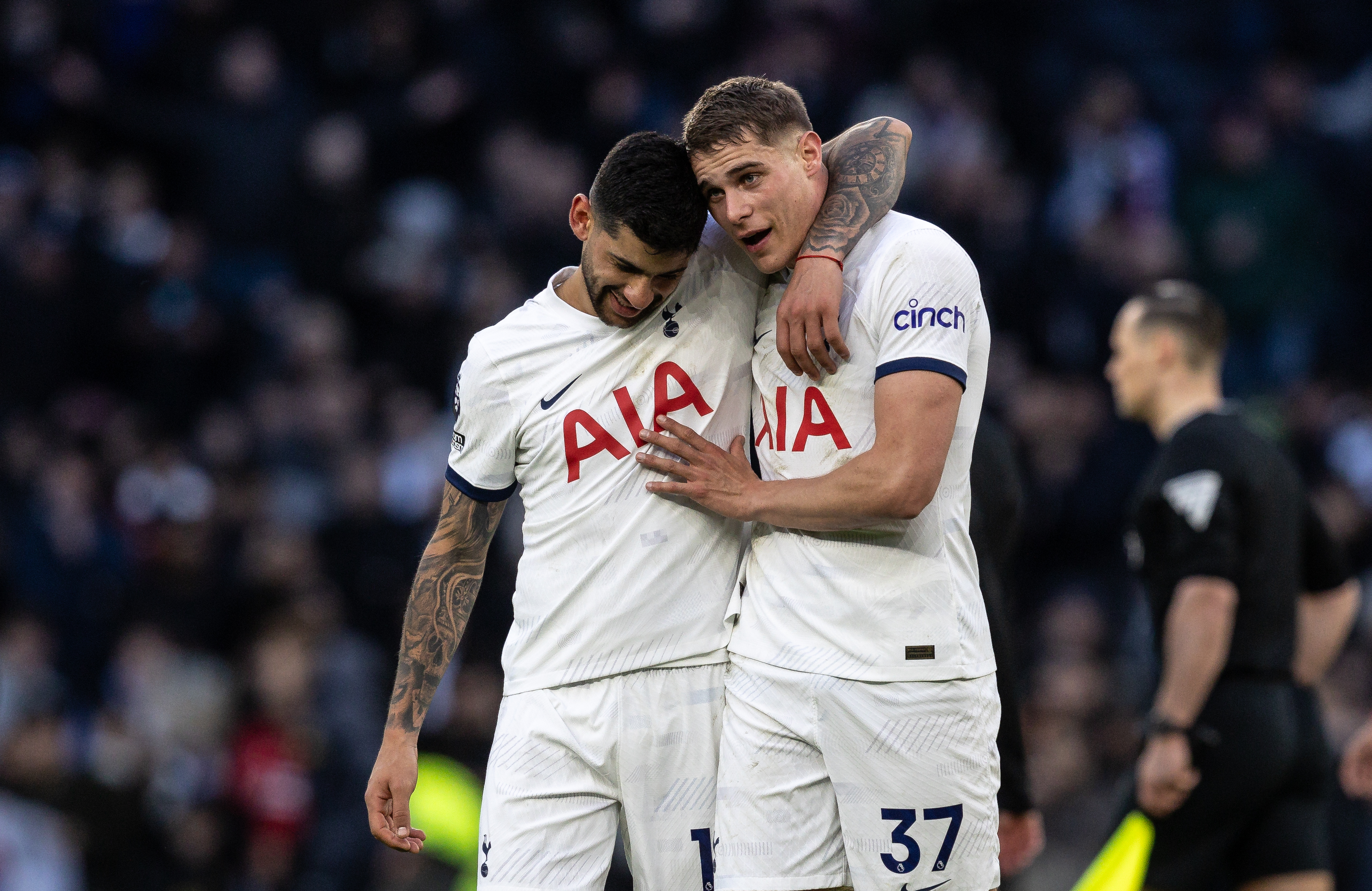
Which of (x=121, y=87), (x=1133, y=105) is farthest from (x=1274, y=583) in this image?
(x=121, y=87)

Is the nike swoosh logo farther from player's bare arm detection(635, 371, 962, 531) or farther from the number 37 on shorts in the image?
the number 37 on shorts

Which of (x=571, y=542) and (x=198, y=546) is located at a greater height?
(x=198, y=546)

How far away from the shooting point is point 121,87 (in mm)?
11195

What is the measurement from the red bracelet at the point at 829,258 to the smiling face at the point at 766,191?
Answer: 7 cm

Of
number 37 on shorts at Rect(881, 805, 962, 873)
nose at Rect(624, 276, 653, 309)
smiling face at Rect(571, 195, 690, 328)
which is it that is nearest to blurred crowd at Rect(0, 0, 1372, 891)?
number 37 on shorts at Rect(881, 805, 962, 873)

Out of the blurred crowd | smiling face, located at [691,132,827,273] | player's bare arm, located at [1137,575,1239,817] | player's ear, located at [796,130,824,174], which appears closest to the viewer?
smiling face, located at [691,132,827,273]

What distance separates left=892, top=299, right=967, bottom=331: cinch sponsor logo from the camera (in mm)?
3498

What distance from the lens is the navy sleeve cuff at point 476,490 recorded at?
3.95m

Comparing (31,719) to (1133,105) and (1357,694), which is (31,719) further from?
(1133,105)

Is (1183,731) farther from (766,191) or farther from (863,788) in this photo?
(766,191)

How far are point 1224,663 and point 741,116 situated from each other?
274 centimetres

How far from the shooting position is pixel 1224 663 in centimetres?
518

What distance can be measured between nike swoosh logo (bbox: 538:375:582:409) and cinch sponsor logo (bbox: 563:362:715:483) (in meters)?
0.05

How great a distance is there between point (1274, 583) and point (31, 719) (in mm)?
6235
